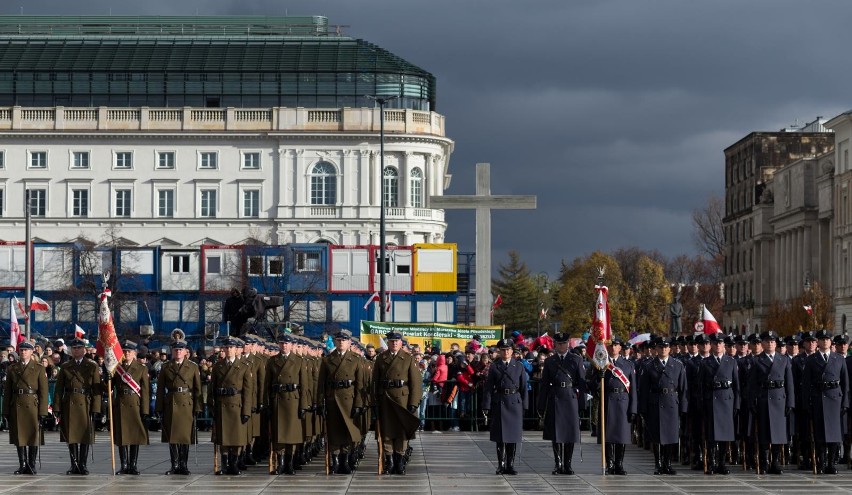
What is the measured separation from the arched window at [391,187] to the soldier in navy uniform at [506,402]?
87.2 m

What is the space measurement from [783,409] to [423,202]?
8918 centimetres

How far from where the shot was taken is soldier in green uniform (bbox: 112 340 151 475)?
77.2 feet

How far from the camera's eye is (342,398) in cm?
2347

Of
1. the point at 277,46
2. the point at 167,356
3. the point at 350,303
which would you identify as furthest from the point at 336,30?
the point at 167,356

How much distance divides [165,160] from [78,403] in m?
89.0

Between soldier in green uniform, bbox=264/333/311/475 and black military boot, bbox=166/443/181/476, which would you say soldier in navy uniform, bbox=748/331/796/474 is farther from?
black military boot, bbox=166/443/181/476

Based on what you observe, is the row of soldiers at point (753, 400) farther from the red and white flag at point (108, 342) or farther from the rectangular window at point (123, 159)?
the rectangular window at point (123, 159)

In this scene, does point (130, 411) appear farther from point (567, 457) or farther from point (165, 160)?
point (165, 160)

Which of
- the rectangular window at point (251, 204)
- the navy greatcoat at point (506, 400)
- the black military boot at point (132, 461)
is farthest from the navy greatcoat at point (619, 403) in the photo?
the rectangular window at point (251, 204)

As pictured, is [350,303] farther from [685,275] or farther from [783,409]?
[685,275]

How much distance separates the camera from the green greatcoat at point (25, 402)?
2342cm

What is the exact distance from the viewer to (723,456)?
23.4m

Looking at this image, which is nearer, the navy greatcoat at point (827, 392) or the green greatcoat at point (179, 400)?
the navy greatcoat at point (827, 392)

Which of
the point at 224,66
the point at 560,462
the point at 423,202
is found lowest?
the point at 560,462
